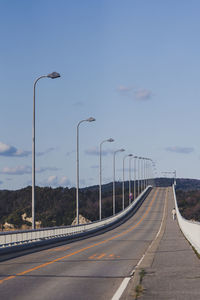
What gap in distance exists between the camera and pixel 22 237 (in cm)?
2986

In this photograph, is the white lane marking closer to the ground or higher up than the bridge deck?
closer to the ground

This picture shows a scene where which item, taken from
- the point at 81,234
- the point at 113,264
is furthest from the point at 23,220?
the point at 113,264

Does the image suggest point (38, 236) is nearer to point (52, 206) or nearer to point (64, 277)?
point (64, 277)

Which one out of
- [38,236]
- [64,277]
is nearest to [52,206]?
[38,236]

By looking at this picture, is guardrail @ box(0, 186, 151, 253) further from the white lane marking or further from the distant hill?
the distant hill

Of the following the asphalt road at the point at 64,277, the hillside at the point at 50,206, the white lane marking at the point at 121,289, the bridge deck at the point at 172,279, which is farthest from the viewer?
the hillside at the point at 50,206

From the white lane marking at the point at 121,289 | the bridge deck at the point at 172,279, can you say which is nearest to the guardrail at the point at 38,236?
the bridge deck at the point at 172,279

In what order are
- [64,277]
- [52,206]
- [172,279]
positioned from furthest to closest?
1. [52,206]
2. [64,277]
3. [172,279]

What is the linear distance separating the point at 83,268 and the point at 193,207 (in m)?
142

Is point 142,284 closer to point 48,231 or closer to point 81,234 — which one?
point 48,231

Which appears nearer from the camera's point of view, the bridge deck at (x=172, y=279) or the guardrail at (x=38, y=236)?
the bridge deck at (x=172, y=279)

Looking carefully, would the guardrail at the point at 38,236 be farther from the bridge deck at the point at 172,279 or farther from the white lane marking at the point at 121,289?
the white lane marking at the point at 121,289

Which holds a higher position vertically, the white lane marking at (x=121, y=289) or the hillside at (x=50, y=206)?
the hillside at (x=50, y=206)

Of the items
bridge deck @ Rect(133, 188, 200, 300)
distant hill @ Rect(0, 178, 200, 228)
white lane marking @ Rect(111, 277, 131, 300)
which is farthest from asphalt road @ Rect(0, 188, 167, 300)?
distant hill @ Rect(0, 178, 200, 228)
